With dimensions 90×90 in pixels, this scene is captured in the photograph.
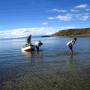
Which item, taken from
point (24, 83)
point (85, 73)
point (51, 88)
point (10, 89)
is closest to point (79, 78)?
point (85, 73)

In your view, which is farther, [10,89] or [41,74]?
[41,74]

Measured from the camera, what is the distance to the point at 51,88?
15.0 m

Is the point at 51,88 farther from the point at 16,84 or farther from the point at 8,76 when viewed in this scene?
the point at 8,76

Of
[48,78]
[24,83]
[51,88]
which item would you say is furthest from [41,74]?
[51,88]

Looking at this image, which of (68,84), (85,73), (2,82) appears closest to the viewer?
(68,84)

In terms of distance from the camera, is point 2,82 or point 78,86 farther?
point 2,82

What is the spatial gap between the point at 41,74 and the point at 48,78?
5.90ft

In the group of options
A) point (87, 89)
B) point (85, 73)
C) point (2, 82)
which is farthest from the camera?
point (85, 73)

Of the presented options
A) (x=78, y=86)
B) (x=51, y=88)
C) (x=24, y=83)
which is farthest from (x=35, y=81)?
(x=78, y=86)

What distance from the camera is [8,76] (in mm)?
19188

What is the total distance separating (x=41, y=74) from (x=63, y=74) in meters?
1.93

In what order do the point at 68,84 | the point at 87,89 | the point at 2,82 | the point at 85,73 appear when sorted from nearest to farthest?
the point at 87,89 → the point at 68,84 → the point at 2,82 → the point at 85,73

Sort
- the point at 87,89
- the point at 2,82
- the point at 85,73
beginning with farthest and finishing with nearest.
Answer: the point at 85,73 → the point at 2,82 → the point at 87,89

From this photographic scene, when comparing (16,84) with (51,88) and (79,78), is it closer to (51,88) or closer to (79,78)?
(51,88)
